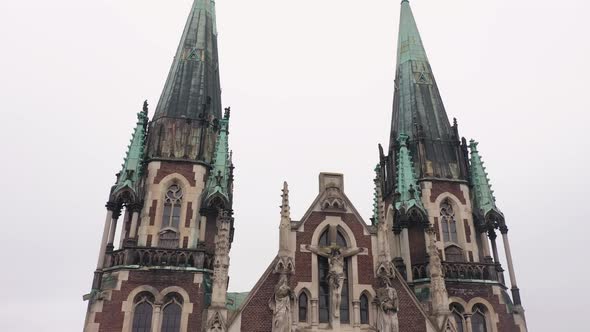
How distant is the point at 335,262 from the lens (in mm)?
23328

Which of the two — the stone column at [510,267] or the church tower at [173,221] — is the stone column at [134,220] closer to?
the church tower at [173,221]

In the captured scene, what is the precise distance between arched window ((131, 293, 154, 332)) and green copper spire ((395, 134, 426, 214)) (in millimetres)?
14535

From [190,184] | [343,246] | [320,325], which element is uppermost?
[190,184]

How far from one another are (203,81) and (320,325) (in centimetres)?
1685

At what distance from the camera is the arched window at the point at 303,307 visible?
2292cm

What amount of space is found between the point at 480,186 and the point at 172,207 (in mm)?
17662

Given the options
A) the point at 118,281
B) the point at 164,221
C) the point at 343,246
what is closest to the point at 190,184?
the point at 164,221

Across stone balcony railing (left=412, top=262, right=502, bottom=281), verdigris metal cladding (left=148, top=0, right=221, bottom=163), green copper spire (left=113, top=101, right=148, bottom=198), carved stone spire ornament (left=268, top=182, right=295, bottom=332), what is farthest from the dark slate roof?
stone balcony railing (left=412, top=262, right=502, bottom=281)

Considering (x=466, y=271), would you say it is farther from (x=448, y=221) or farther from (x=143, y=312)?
(x=143, y=312)

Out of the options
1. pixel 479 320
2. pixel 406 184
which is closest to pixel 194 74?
pixel 406 184

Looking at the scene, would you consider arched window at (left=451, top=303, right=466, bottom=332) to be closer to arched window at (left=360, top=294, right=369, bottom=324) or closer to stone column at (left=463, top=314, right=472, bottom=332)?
stone column at (left=463, top=314, right=472, bottom=332)

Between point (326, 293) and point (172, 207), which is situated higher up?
point (172, 207)

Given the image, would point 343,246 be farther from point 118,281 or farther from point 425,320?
point 118,281

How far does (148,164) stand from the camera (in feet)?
93.3
